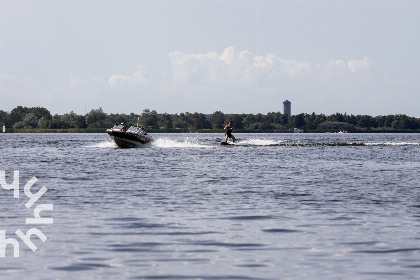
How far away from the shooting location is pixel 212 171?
1698 inches

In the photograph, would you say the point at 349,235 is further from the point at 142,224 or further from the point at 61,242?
the point at 61,242

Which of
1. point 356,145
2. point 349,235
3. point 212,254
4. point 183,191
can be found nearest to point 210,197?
point 183,191

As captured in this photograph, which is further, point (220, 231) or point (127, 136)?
point (127, 136)

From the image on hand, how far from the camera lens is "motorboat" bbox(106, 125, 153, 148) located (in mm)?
78581

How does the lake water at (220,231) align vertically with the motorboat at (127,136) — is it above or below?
below

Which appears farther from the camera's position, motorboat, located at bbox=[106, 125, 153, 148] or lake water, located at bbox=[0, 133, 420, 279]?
motorboat, located at bbox=[106, 125, 153, 148]

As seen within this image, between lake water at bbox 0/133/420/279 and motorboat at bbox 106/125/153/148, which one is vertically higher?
motorboat at bbox 106/125/153/148

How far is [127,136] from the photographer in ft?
260

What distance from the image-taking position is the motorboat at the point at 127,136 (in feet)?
258

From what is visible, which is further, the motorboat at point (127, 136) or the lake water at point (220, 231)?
the motorboat at point (127, 136)

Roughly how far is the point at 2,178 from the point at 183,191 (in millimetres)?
13147

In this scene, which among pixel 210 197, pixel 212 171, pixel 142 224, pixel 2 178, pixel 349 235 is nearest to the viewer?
pixel 349 235

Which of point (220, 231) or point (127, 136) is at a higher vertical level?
point (127, 136)

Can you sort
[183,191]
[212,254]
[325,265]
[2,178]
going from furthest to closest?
[2,178] < [183,191] < [212,254] < [325,265]
